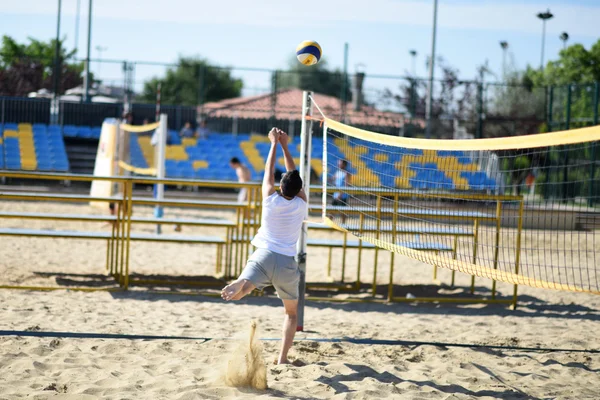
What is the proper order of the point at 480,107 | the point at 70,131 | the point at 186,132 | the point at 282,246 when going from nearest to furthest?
the point at 282,246, the point at 70,131, the point at 480,107, the point at 186,132

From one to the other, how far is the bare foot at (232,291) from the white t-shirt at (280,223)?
410mm

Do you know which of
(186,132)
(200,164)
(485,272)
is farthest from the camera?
(186,132)

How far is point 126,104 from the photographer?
2428 centimetres

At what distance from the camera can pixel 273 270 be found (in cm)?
518

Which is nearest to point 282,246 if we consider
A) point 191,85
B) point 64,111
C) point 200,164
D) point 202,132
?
point 200,164

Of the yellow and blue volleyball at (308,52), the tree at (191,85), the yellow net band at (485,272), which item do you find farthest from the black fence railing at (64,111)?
the tree at (191,85)

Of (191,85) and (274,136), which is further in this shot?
(191,85)

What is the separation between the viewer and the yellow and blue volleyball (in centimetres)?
646

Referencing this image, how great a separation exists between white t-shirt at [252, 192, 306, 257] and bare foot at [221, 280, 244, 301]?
1.34ft

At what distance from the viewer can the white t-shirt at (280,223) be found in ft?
17.2

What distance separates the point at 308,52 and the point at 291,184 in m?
1.77

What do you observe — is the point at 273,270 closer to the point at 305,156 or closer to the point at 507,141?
the point at 305,156

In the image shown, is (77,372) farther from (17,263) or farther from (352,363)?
(17,263)

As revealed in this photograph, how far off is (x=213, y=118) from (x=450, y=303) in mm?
18409
